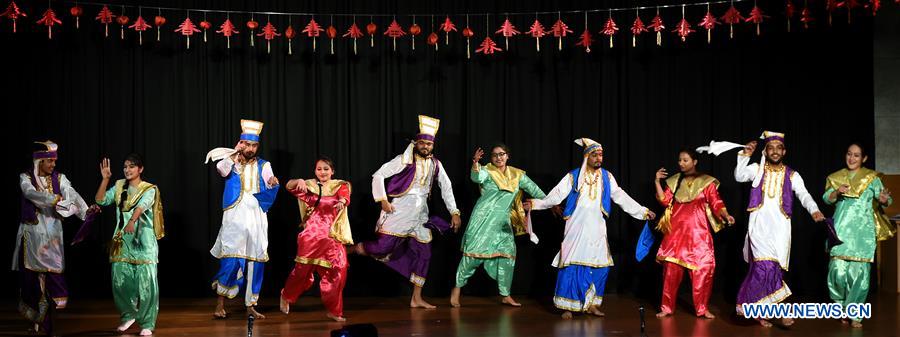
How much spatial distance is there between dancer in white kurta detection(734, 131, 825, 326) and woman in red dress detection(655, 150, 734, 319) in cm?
29

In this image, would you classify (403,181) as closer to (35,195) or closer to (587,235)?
(587,235)

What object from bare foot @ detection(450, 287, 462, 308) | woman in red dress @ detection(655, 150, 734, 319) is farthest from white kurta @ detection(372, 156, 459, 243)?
woman in red dress @ detection(655, 150, 734, 319)

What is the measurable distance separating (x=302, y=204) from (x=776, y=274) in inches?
139

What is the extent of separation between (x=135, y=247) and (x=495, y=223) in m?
2.86

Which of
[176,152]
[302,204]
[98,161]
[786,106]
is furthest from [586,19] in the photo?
[98,161]

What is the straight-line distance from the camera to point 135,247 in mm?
6266

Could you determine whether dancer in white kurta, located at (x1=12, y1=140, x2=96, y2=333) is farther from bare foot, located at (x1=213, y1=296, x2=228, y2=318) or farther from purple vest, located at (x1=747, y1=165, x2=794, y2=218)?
purple vest, located at (x1=747, y1=165, x2=794, y2=218)

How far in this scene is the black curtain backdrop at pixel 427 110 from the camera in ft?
26.7

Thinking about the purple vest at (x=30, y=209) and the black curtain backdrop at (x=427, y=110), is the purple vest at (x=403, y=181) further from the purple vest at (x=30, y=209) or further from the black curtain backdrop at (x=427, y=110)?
the purple vest at (x=30, y=209)

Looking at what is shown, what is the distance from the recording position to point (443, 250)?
28.1ft

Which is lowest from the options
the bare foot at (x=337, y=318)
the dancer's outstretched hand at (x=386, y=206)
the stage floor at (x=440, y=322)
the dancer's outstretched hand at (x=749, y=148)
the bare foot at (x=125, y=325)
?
the stage floor at (x=440, y=322)

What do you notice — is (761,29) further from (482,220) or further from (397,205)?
(397,205)

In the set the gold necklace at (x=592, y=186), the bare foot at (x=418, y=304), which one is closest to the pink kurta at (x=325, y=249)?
the bare foot at (x=418, y=304)

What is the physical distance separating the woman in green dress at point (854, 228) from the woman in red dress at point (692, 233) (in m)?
0.85
